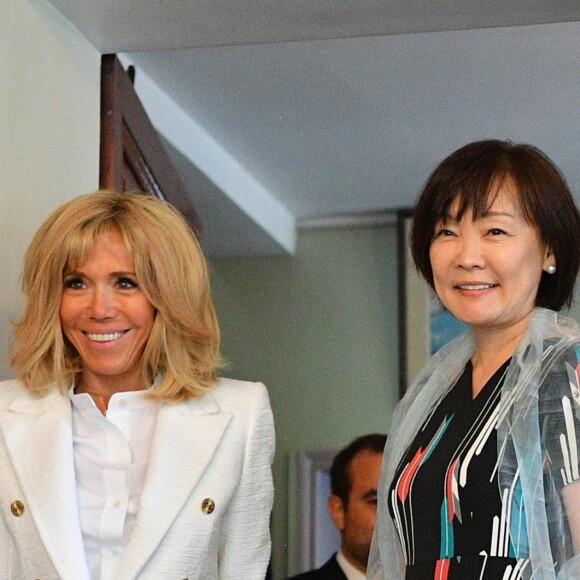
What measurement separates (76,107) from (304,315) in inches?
107

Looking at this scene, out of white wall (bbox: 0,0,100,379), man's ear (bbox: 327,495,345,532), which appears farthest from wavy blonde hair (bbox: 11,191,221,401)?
man's ear (bbox: 327,495,345,532)

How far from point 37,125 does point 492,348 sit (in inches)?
50.5

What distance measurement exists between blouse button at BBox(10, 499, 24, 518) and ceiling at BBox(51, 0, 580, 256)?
1.20 m

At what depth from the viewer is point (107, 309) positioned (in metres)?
2.29

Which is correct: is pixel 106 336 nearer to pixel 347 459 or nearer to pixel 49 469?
pixel 49 469

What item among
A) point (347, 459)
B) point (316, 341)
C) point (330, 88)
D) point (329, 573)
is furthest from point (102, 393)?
point (316, 341)

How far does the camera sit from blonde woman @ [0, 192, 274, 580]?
2.23m

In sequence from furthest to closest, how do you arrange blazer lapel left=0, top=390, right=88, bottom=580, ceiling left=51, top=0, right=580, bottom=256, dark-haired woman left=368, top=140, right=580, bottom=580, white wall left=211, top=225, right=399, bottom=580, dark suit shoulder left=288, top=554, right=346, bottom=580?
white wall left=211, top=225, right=399, bottom=580 → dark suit shoulder left=288, top=554, right=346, bottom=580 → ceiling left=51, top=0, right=580, bottom=256 → blazer lapel left=0, top=390, right=88, bottom=580 → dark-haired woman left=368, top=140, right=580, bottom=580

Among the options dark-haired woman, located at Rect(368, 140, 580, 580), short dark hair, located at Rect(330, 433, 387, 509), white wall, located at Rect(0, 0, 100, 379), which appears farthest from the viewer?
short dark hair, located at Rect(330, 433, 387, 509)

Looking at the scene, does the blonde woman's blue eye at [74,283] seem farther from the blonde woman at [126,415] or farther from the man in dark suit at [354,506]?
the man in dark suit at [354,506]

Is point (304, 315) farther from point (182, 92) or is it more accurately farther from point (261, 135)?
point (182, 92)

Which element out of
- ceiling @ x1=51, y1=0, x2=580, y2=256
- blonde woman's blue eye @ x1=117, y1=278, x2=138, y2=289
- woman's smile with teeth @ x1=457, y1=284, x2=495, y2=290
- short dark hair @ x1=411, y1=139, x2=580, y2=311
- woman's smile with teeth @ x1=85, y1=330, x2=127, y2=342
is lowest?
woman's smile with teeth @ x1=85, y1=330, x2=127, y2=342

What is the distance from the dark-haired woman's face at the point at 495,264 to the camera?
199 centimetres

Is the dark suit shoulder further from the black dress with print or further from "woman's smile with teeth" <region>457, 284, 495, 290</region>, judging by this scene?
"woman's smile with teeth" <region>457, 284, 495, 290</region>
